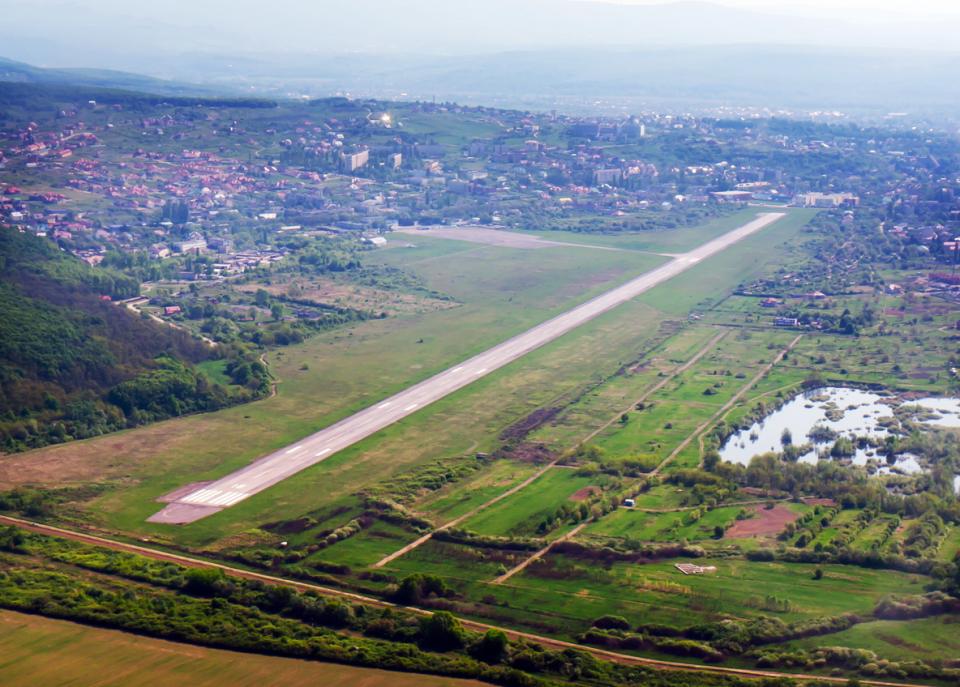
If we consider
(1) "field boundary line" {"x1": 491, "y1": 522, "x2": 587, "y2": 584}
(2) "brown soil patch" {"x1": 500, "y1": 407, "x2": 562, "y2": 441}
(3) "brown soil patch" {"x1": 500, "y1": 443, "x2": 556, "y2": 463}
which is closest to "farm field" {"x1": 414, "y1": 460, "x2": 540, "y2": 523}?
(3) "brown soil patch" {"x1": 500, "y1": 443, "x2": 556, "y2": 463}

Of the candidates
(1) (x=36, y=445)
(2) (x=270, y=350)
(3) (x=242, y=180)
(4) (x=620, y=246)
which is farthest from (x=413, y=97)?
(1) (x=36, y=445)

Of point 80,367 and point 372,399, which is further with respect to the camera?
point 372,399

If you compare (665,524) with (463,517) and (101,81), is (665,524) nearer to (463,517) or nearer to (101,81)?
(463,517)

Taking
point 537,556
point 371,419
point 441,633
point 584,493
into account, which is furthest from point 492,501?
point 371,419

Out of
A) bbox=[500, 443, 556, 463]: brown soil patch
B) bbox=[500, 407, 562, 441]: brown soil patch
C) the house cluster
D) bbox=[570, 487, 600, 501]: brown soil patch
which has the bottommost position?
bbox=[570, 487, 600, 501]: brown soil patch

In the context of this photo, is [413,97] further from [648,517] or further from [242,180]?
[648,517]

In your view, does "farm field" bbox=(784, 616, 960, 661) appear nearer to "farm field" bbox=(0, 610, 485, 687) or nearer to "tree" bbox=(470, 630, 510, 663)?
"tree" bbox=(470, 630, 510, 663)

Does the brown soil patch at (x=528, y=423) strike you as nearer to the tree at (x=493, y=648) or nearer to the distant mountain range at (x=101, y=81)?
the tree at (x=493, y=648)

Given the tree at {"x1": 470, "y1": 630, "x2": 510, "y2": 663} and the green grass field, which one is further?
the green grass field
